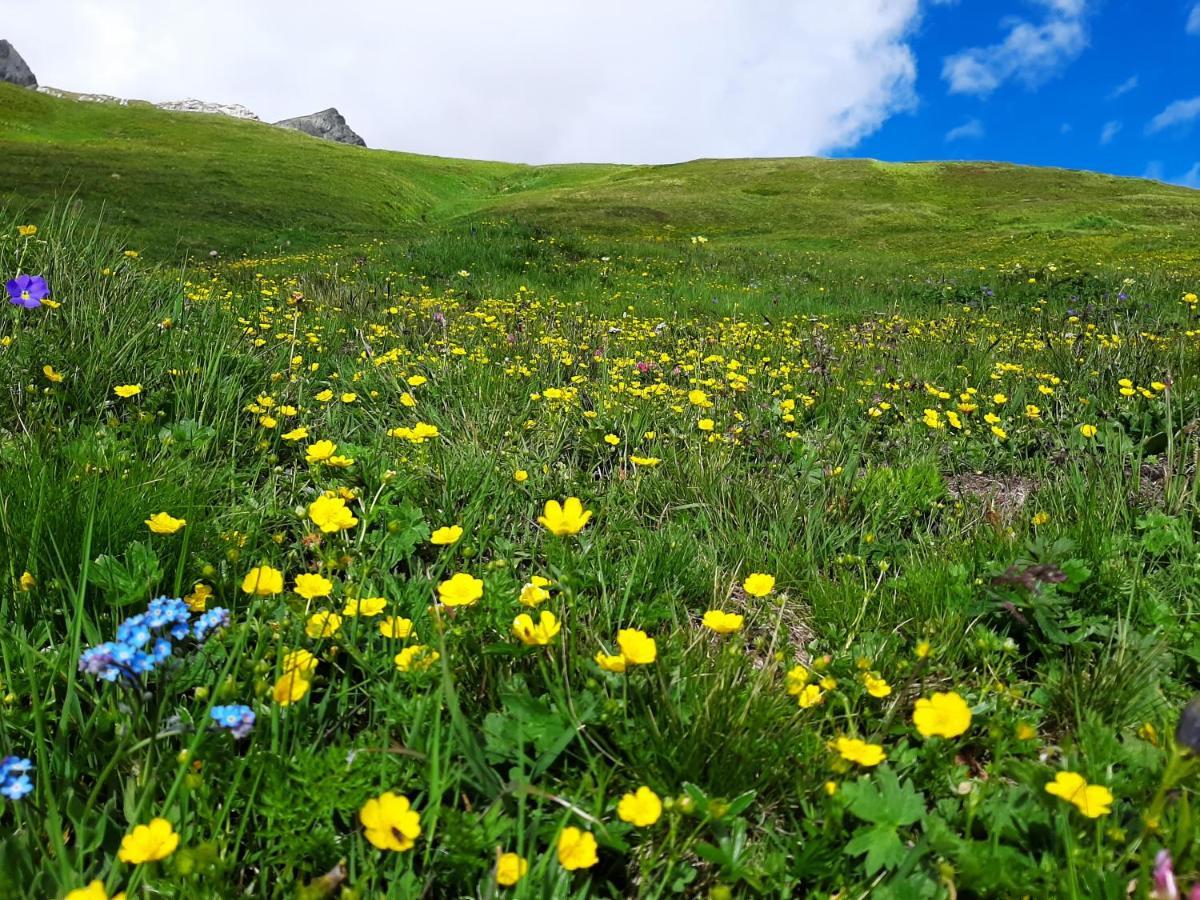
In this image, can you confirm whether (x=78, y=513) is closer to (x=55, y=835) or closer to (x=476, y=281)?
(x=55, y=835)

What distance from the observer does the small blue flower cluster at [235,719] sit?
4.04 feet

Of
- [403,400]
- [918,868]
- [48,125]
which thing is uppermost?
[48,125]

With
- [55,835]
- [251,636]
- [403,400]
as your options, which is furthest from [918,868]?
[403,400]

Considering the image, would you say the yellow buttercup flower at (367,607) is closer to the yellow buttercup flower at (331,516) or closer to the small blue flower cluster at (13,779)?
the yellow buttercup flower at (331,516)

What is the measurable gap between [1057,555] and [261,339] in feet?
13.7

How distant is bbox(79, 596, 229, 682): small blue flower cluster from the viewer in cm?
121

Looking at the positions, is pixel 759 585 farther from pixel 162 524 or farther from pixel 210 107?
pixel 210 107

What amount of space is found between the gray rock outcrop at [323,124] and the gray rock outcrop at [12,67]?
45.9 meters

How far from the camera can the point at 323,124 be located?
158 meters

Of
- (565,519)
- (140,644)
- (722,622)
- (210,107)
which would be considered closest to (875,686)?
(722,622)

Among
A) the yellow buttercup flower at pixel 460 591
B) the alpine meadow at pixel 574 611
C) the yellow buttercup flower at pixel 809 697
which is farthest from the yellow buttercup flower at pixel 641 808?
the yellow buttercup flower at pixel 460 591

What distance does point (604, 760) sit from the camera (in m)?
1.55

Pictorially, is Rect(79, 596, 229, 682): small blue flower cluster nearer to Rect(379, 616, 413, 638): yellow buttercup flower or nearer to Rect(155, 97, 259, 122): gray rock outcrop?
Rect(379, 616, 413, 638): yellow buttercup flower

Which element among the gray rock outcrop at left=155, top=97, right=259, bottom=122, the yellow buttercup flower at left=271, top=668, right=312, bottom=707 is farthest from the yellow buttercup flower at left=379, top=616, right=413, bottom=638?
the gray rock outcrop at left=155, top=97, right=259, bottom=122
